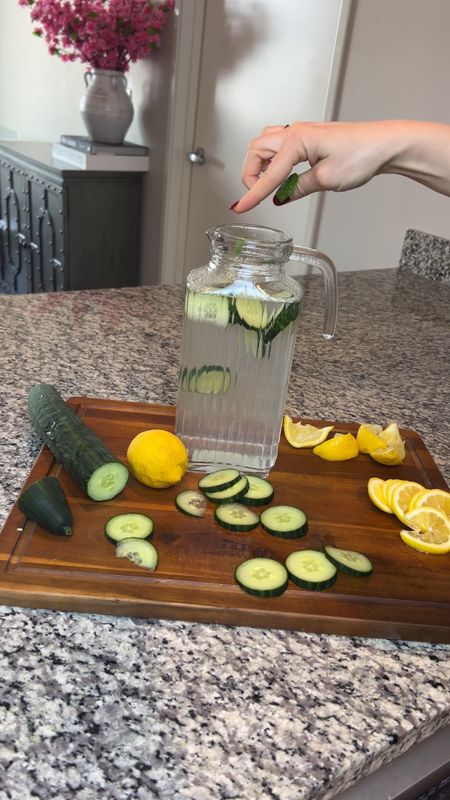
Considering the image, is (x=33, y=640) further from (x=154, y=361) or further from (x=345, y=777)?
(x=154, y=361)

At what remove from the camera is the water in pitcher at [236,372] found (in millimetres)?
737

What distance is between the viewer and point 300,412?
107 centimetres

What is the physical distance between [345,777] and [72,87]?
156 inches

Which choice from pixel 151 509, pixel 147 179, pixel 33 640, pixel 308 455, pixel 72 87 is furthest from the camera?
pixel 72 87

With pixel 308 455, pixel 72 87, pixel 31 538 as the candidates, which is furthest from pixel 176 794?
pixel 72 87

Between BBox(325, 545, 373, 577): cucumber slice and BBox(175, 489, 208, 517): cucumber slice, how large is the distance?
143mm

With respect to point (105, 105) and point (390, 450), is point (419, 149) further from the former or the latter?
point (105, 105)

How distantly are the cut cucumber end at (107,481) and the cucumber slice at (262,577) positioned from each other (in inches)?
6.7

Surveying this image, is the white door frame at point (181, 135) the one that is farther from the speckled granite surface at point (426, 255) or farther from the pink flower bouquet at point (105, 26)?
the speckled granite surface at point (426, 255)

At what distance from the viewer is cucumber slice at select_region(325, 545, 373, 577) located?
656mm

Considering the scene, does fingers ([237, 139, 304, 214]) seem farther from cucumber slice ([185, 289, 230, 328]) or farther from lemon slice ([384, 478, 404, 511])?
lemon slice ([384, 478, 404, 511])

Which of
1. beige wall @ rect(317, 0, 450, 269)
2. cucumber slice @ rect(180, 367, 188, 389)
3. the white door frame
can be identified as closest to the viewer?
cucumber slice @ rect(180, 367, 188, 389)

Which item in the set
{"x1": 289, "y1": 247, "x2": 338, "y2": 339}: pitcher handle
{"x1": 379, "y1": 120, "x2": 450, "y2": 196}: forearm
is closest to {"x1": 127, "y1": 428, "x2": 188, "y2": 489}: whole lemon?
{"x1": 289, "y1": 247, "x2": 338, "y2": 339}: pitcher handle

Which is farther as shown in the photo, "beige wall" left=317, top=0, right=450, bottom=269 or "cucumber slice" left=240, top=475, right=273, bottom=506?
"beige wall" left=317, top=0, right=450, bottom=269
